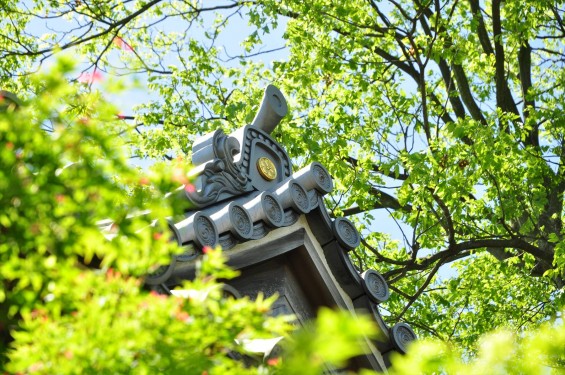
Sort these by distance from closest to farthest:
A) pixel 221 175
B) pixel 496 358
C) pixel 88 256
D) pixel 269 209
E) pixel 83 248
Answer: pixel 496 358 < pixel 88 256 < pixel 83 248 < pixel 269 209 < pixel 221 175

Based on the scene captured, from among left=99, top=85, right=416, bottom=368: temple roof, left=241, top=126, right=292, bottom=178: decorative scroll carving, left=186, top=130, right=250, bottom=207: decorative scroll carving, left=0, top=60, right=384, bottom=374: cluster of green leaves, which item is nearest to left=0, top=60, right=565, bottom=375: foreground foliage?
left=0, top=60, right=384, bottom=374: cluster of green leaves

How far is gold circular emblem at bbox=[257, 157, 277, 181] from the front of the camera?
6992 mm

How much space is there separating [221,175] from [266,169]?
0.57 meters

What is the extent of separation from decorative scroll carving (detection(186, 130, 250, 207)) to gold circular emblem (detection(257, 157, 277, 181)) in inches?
8.5

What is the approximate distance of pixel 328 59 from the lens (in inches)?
584

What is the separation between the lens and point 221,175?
6.59 meters

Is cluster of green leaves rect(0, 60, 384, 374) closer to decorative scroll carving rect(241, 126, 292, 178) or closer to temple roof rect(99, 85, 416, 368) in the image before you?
temple roof rect(99, 85, 416, 368)

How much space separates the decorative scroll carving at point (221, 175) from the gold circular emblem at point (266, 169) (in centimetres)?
22

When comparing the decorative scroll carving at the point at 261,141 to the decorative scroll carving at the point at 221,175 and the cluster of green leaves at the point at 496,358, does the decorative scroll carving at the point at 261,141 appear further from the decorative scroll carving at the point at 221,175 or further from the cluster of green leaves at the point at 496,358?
the cluster of green leaves at the point at 496,358

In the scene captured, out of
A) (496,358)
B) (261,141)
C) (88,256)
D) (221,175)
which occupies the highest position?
(261,141)

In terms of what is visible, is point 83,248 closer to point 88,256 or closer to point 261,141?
point 88,256

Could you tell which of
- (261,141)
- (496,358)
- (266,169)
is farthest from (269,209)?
(496,358)

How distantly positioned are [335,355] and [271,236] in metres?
3.86

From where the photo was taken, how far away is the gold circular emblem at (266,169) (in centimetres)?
699
